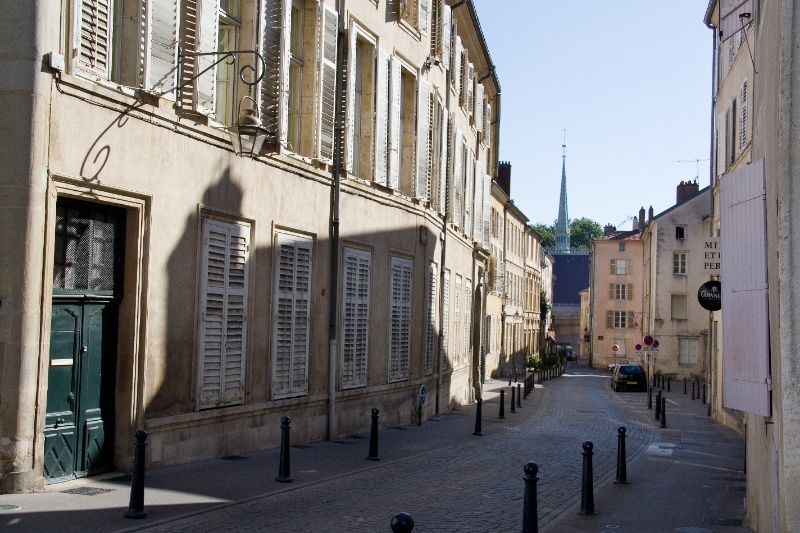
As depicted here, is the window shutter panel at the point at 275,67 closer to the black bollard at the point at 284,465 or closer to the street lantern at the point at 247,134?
the street lantern at the point at 247,134

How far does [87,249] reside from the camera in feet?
36.6

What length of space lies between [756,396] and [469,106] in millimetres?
24055

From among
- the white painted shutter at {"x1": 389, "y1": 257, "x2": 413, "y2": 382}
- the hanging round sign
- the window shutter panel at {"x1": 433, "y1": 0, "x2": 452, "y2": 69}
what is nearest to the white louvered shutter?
the white painted shutter at {"x1": 389, "y1": 257, "x2": 413, "y2": 382}

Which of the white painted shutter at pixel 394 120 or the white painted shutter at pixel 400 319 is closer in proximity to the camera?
the white painted shutter at pixel 394 120

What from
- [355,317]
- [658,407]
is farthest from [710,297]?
[355,317]

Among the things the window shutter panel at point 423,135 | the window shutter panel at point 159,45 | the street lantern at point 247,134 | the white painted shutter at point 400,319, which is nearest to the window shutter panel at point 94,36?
the window shutter panel at point 159,45

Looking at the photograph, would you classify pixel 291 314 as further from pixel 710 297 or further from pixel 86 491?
pixel 710 297

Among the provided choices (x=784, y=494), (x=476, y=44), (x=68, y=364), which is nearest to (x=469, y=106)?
(x=476, y=44)

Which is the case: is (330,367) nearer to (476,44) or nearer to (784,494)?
(784,494)

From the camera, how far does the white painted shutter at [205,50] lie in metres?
12.7

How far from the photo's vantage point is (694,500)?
12719 millimetres

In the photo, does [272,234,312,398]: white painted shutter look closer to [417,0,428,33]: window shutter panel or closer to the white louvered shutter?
the white louvered shutter

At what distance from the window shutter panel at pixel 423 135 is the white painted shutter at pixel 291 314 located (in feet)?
21.9

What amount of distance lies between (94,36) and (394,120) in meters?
10.3
